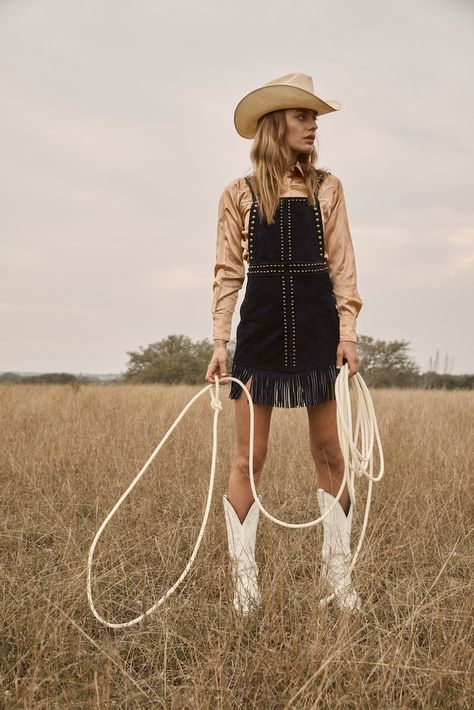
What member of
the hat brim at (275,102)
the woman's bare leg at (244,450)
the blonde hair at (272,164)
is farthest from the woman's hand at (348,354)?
the hat brim at (275,102)

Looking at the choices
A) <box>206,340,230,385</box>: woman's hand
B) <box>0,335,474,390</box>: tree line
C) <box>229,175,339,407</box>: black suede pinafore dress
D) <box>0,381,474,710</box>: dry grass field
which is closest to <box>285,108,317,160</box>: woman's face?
<box>229,175,339,407</box>: black suede pinafore dress

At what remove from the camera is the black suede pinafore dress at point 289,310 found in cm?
220

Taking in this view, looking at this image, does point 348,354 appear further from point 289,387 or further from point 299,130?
point 299,130

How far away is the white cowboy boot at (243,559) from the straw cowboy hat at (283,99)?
1.56 meters

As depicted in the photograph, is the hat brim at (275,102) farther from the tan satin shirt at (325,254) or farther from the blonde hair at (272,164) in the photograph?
the tan satin shirt at (325,254)

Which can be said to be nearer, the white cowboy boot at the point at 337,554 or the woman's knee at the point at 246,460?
the white cowboy boot at the point at 337,554

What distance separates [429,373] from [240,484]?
25.4m

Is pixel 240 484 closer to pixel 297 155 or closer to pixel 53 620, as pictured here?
pixel 53 620

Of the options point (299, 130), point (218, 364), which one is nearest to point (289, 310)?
point (218, 364)

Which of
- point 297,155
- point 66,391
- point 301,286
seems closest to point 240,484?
point 301,286

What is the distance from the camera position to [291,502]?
11.1 feet

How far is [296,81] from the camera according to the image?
221cm

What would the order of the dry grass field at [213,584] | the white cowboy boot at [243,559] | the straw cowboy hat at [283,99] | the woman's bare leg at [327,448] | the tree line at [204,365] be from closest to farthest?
the dry grass field at [213,584]
the white cowboy boot at [243,559]
the straw cowboy hat at [283,99]
the woman's bare leg at [327,448]
the tree line at [204,365]

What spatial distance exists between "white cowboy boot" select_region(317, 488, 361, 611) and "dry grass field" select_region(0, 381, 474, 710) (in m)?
0.06
